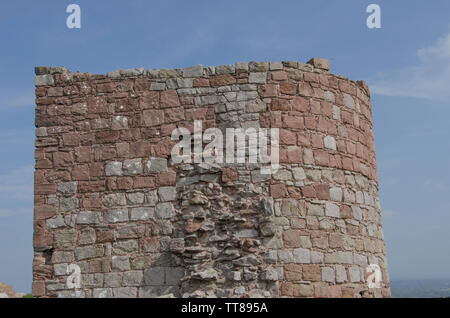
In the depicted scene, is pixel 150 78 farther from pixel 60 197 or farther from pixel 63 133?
pixel 60 197

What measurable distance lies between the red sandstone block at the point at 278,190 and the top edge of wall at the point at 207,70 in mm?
1626

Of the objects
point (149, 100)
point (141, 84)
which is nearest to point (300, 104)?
point (149, 100)

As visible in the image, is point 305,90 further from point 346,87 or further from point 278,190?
point 278,190

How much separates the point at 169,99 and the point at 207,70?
0.67 meters

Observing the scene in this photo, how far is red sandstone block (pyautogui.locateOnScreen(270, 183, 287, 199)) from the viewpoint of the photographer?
686 centimetres

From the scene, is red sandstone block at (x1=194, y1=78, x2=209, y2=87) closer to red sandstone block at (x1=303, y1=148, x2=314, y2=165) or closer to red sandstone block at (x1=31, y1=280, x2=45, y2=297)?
red sandstone block at (x1=303, y1=148, x2=314, y2=165)

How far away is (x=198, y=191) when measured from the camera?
6957mm

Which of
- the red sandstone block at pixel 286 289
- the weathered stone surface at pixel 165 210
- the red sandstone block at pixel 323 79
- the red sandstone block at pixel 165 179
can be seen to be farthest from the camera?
the red sandstone block at pixel 323 79

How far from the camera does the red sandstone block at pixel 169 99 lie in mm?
7320

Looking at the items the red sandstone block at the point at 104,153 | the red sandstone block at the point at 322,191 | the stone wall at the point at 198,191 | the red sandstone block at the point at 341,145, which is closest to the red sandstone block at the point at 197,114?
the stone wall at the point at 198,191

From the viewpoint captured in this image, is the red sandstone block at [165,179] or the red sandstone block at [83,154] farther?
the red sandstone block at [83,154]

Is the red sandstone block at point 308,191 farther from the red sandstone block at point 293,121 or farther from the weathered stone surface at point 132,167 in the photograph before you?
the weathered stone surface at point 132,167
